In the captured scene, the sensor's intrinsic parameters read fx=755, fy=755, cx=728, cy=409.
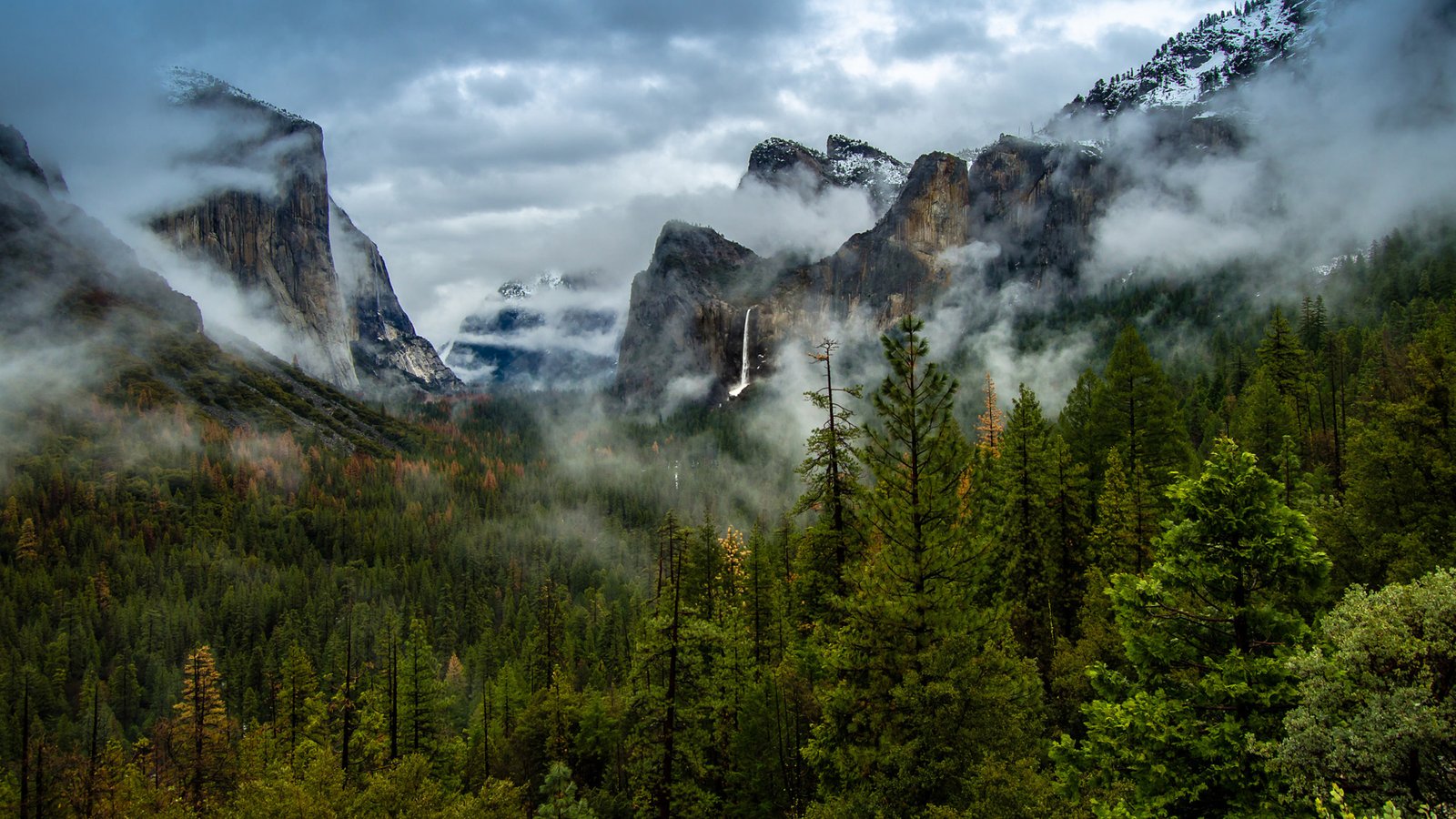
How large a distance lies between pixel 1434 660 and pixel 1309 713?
1926 millimetres

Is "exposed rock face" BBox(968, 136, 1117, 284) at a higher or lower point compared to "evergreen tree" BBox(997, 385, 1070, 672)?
higher

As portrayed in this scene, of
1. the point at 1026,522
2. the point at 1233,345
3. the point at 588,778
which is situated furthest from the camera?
the point at 1233,345

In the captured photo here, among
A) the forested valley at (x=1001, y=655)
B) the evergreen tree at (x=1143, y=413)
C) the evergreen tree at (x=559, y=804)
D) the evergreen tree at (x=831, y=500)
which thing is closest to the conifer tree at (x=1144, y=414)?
the evergreen tree at (x=1143, y=413)

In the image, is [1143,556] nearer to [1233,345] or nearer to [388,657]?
[388,657]

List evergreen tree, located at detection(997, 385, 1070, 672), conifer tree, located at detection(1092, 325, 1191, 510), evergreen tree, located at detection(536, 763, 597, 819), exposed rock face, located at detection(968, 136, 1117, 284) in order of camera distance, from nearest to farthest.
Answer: evergreen tree, located at detection(536, 763, 597, 819)
evergreen tree, located at detection(997, 385, 1070, 672)
conifer tree, located at detection(1092, 325, 1191, 510)
exposed rock face, located at detection(968, 136, 1117, 284)

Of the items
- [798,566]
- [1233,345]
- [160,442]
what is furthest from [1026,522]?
[160,442]

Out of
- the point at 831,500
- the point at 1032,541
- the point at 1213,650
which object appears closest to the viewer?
the point at 1213,650

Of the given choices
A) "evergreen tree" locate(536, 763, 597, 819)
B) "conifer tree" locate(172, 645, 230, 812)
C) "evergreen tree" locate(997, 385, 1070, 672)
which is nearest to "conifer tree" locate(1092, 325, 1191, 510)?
"evergreen tree" locate(997, 385, 1070, 672)

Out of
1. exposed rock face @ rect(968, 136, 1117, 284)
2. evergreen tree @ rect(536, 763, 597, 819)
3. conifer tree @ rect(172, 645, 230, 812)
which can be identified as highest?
exposed rock face @ rect(968, 136, 1117, 284)

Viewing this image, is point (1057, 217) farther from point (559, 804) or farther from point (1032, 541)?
point (559, 804)

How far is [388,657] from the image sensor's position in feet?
128

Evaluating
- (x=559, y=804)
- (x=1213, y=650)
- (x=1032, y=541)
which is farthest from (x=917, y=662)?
(x=1032, y=541)

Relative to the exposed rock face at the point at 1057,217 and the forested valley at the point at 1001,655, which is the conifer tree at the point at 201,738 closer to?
the forested valley at the point at 1001,655

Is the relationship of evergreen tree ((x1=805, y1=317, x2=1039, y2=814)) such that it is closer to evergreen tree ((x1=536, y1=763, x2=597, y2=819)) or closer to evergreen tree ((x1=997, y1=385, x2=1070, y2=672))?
evergreen tree ((x1=536, y1=763, x2=597, y2=819))
